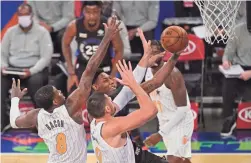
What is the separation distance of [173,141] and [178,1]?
11.1 feet

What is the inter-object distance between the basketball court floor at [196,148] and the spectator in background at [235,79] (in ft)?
0.75

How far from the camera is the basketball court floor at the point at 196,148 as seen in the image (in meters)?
7.62

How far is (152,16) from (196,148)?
212cm

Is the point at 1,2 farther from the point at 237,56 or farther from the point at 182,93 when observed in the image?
the point at 182,93

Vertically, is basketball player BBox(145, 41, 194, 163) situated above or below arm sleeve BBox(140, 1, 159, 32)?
below

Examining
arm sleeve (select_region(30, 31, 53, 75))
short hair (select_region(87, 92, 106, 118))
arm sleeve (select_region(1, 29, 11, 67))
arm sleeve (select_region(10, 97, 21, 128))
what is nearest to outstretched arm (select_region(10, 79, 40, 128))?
arm sleeve (select_region(10, 97, 21, 128))

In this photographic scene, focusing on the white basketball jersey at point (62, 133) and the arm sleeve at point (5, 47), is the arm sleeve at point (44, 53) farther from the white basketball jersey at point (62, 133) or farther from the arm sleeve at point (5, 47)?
the white basketball jersey at point (62, 133)

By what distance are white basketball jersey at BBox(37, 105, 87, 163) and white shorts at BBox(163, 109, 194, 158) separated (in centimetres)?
118

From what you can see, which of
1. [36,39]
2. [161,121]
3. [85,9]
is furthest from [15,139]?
[161,121]

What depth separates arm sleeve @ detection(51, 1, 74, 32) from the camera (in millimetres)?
9156

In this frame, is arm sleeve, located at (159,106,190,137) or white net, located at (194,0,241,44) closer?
arm sleeve, located at (159,106,190,137)

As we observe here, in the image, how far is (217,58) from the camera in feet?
30.1

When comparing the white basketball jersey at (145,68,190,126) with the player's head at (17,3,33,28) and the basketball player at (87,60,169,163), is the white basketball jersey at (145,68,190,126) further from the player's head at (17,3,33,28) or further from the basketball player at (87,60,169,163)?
the player's head at (17,3,33,28)

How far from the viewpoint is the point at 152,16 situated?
357 inches
